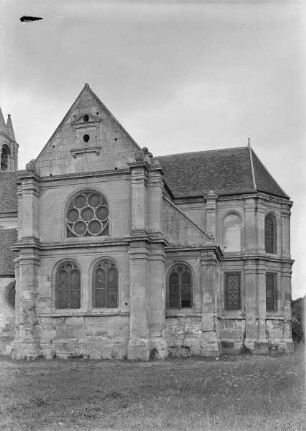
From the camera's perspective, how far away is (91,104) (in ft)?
95.1

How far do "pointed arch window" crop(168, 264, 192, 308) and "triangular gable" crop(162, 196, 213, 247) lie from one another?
138 cm

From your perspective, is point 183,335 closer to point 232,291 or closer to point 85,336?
point 85,336

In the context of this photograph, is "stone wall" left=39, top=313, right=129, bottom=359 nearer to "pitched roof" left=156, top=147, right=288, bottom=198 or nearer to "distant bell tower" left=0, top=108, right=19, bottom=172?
"pitched roof" left=156, top=147, right=288, bottom=198

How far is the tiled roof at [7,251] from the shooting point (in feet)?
101

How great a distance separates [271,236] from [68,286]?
47.2 feet

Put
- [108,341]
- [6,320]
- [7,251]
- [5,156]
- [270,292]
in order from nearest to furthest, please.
→ [108,341] → [6,320] → [7,251] → [270,292] → [5,156]

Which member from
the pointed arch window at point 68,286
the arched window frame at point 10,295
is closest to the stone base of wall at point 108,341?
the pointed arch window at point 68,286

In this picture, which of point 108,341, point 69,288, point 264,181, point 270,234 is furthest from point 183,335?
point 264,181

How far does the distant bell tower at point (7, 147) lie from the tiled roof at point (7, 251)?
63.9ft

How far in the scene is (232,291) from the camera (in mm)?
34625

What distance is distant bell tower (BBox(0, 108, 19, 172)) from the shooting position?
5177 centimetres

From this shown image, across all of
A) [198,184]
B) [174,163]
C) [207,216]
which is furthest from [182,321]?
[174,163]

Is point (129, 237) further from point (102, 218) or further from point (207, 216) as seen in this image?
point (207, 216)

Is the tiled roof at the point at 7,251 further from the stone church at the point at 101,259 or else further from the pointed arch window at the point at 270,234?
the pointed arch window at the point at 270,234
